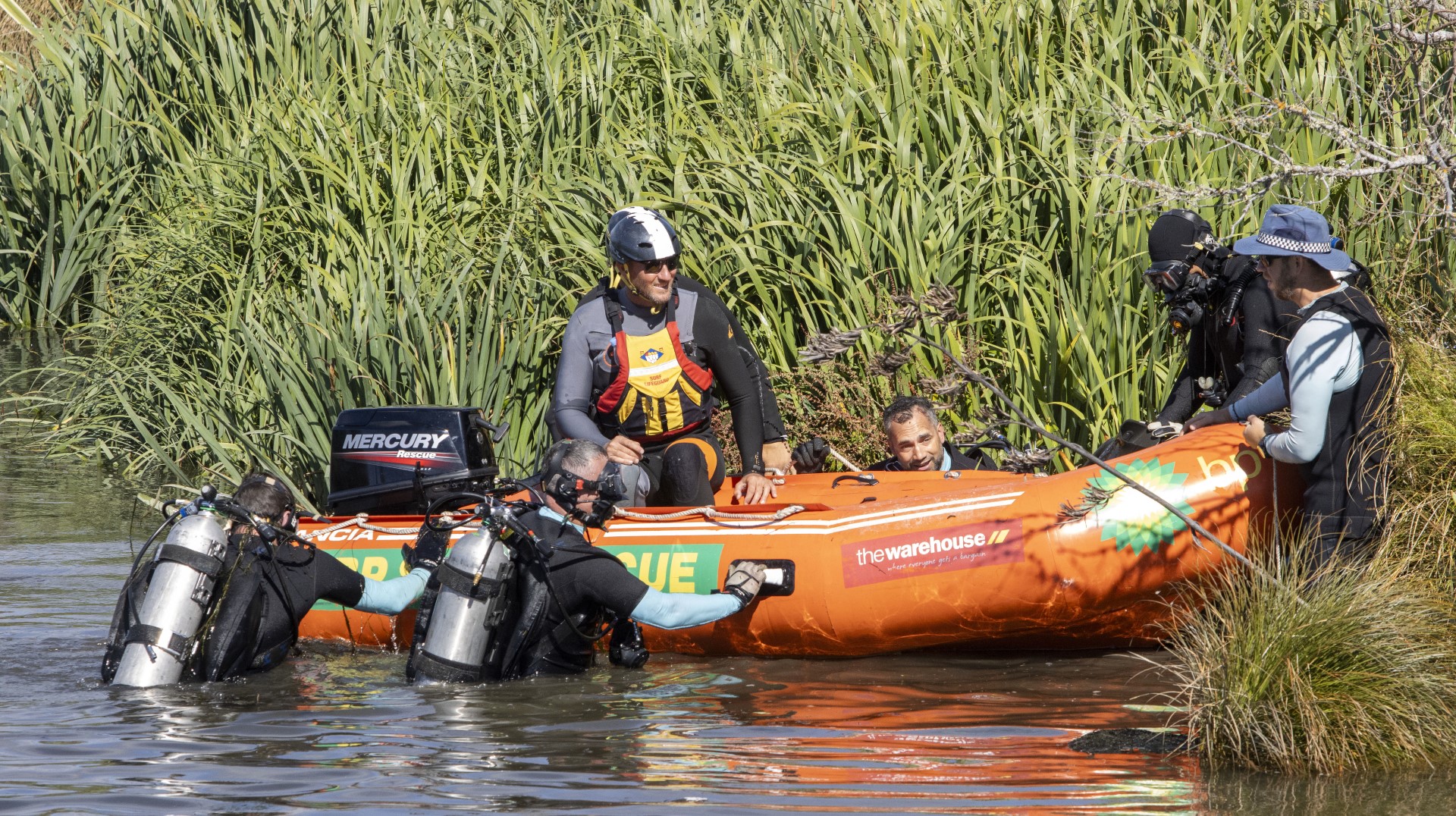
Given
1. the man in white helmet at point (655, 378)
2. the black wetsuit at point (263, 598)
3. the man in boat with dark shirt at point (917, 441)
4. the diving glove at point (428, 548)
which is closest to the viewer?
the black wetsuit at point (263, 598)

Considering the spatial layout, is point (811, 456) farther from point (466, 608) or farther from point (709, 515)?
point (466, 608)

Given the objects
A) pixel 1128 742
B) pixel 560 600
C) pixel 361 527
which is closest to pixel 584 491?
pixel 560 600

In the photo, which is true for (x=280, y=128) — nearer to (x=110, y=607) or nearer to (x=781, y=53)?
(x=781, y=53)

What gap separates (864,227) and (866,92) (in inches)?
41.4

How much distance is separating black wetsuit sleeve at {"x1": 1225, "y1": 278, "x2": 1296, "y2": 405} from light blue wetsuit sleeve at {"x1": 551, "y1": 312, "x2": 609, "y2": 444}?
2293mm

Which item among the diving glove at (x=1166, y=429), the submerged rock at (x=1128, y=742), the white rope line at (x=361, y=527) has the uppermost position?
the diving glove at (x=1166, y=429)

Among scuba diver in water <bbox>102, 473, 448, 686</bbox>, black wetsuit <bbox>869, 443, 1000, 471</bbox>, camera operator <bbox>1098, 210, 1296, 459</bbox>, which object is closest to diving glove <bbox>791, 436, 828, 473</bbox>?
black wetsuit <bbox>869, 443, 1000, 471</bbox>

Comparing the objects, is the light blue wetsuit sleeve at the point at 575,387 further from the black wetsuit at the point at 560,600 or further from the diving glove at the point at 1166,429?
the diving glove at the point at 1166,429

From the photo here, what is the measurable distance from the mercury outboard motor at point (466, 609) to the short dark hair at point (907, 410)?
1803 mm

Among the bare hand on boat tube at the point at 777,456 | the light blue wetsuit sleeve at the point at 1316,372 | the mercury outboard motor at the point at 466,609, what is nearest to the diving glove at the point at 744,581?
the mercury outboard motor at the point at 466,609

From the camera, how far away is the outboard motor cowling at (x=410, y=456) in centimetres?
591

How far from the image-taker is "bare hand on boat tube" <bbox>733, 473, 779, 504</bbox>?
6062mm

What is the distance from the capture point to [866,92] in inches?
316

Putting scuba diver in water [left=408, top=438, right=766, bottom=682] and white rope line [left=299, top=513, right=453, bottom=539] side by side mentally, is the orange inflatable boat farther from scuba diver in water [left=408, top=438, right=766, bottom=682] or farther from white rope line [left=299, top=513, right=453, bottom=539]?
scuba diver in water [left=408, top=438, right=766, bottom=682]
